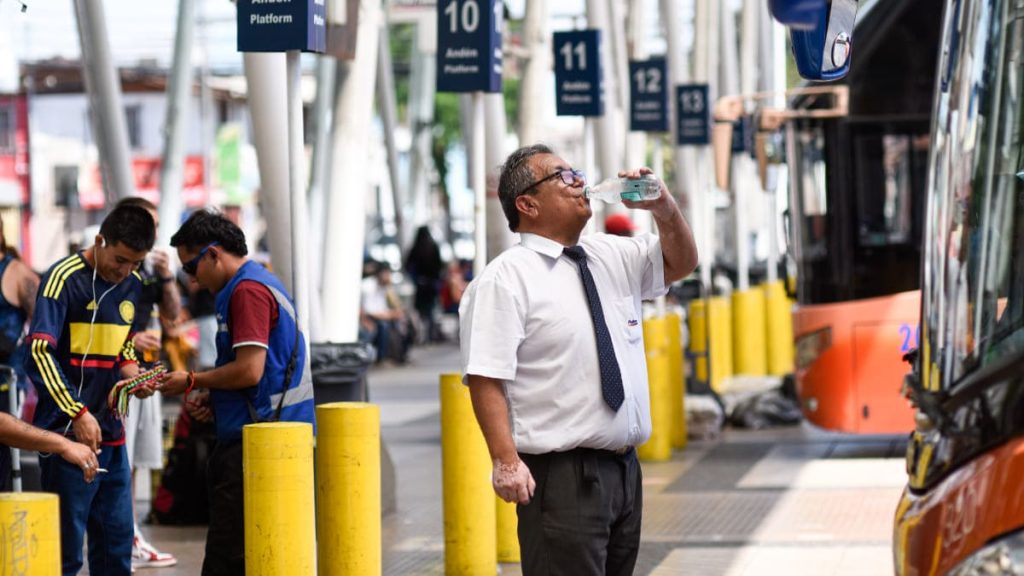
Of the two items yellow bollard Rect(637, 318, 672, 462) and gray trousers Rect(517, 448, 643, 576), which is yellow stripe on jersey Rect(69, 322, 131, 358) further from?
yellow bollard Rect(637, 318, 672, 462)

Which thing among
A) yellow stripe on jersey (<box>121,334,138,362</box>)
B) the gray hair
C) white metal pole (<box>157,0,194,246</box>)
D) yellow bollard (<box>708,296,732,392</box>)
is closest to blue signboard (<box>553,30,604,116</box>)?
yellow bollard (<box>708,296,732,392</box>)

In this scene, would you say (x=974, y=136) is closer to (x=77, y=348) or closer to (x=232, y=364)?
(x=232, y=364)

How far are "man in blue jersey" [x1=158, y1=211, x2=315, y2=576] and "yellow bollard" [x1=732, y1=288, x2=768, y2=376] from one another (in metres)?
16.3

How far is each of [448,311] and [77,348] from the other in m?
30.5

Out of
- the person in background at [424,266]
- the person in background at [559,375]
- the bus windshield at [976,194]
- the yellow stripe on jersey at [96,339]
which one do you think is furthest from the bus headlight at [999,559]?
the person in background at [424,266]

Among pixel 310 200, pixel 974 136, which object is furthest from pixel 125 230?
pixel 310 200

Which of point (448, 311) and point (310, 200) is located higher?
point (310, 200)

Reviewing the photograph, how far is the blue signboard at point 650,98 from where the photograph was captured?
2077 centimetres

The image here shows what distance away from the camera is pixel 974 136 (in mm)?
4910

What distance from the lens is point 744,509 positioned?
12227 mm

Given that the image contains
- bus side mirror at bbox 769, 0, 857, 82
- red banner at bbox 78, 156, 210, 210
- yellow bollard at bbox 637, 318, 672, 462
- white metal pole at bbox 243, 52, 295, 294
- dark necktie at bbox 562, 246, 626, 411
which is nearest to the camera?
bus side mirror at bbox 769, 0, 857, 82

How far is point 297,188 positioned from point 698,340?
1057 centimetres

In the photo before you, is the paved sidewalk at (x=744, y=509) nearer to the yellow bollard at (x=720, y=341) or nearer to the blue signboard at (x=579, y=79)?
the blue signboard at (x=579, y=79)

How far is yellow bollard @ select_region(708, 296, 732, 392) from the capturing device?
21.5m
